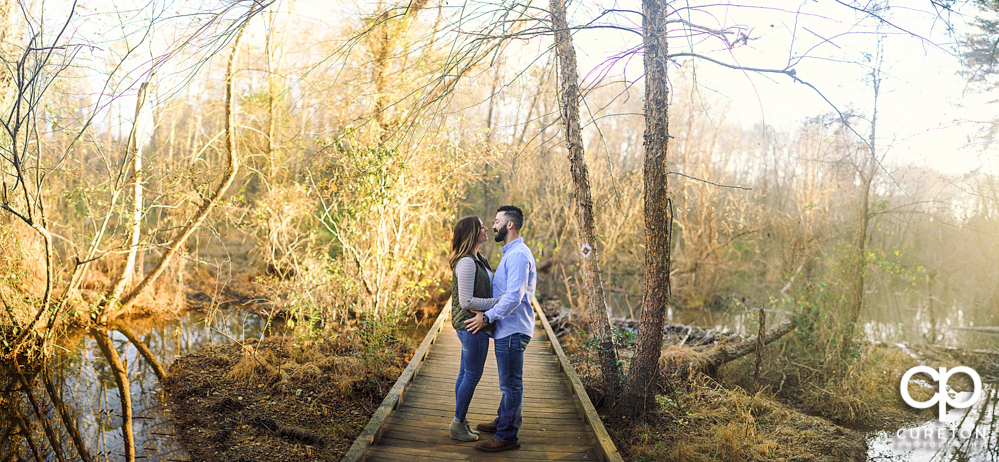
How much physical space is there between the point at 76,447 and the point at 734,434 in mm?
6428

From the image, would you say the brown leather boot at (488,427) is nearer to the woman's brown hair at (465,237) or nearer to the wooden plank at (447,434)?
the wooden plank at (447,434)

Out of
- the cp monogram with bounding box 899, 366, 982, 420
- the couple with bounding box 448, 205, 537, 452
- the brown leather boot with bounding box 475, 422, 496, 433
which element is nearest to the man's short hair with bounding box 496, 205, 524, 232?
the couple with bounding box 448, 205, 537, 452

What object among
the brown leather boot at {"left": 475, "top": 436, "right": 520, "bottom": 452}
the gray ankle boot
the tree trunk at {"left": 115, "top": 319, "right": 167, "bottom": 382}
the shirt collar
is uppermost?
the shirt collar

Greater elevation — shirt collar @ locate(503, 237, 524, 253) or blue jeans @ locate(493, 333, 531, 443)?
shirt collar @ locate(503, 237, 524, 253)

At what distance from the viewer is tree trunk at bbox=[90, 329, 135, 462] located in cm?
548

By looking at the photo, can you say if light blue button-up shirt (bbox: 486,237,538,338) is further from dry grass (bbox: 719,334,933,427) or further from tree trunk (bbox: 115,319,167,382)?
tree trunk (bbox: 115,319,167,382)

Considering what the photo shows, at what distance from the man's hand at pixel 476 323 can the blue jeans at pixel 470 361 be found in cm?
8

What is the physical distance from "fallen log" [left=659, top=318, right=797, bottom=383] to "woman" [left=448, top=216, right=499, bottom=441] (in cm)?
360

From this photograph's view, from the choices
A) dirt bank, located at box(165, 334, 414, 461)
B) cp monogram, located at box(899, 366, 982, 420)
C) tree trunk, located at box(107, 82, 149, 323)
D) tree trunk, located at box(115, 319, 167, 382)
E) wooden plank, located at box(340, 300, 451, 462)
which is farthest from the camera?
tree trunk, located at box(115, 319, 167, 382)

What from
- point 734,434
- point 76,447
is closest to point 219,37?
point 76,447

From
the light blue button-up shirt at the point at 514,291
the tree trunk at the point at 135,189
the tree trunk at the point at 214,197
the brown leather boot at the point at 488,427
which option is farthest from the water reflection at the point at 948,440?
the tree trunk at the point at 135,189

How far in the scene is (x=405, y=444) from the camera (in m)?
3.95

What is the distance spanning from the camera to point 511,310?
3441mm

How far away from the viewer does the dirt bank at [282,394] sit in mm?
5426
